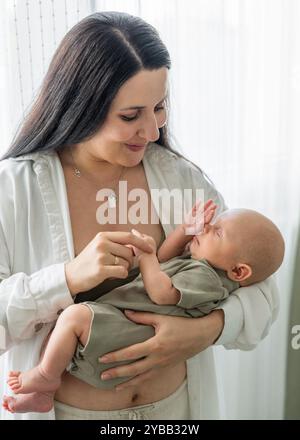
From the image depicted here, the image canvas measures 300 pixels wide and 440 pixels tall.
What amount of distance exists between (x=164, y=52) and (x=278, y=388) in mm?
1311

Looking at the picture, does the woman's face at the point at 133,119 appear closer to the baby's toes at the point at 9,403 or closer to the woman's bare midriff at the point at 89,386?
the woman's bare midriff at the point at 89,386

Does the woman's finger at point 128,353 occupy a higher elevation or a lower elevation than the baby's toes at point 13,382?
higher

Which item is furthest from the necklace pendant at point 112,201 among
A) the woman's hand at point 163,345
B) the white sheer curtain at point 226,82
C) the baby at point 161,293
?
the white sheer curtain at point 226,82

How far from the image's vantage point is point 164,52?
49.3 inches

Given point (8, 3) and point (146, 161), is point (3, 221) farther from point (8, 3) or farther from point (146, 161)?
point (8, 3)

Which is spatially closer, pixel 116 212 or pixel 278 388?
pixel 116 212

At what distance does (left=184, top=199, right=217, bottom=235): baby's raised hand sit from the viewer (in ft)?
4.27

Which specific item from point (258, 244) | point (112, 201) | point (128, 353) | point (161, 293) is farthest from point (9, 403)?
point (258, 244)

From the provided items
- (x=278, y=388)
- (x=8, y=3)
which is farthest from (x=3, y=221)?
(x=278, y=388)

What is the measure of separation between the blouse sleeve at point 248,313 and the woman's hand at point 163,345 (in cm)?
3

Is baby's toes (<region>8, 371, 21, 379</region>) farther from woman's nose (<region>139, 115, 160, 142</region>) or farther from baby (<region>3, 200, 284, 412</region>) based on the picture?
woman's nose (<region>139, 115, 160, 142</region>)

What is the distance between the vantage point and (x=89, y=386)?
1277mm

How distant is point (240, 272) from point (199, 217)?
148mm

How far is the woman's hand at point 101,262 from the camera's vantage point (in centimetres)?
115
